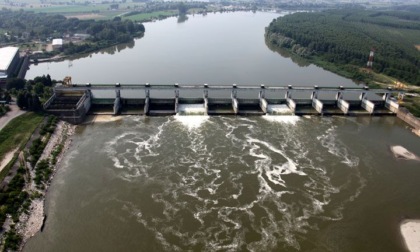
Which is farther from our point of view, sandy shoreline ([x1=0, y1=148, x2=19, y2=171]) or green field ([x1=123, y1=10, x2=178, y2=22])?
green field ([x1=123, y1=10, x2=178, y2=22])

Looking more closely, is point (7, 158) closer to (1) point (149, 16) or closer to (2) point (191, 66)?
(2) point (191, 66)

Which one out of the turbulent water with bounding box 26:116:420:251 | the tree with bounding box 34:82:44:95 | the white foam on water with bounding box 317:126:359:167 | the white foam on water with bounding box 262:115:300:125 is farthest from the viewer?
the tree with bounding box 34:82:44:95

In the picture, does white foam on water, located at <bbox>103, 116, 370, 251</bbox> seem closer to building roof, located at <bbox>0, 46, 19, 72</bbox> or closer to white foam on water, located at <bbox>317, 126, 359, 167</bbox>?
white foam on water, located at <bbox>317, 126, 359, 167</bbox>

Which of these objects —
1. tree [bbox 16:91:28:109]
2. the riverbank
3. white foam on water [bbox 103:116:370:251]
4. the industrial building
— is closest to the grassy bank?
tree [bbox 16:91:28:109]

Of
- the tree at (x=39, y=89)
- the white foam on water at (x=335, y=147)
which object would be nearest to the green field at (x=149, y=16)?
the tree at (x=39, y=89)

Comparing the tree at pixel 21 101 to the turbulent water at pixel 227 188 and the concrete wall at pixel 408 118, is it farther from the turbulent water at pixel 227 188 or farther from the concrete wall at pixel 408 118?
the concrete wall at pixel 408 118

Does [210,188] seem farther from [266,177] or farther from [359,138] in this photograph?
[359,138]
